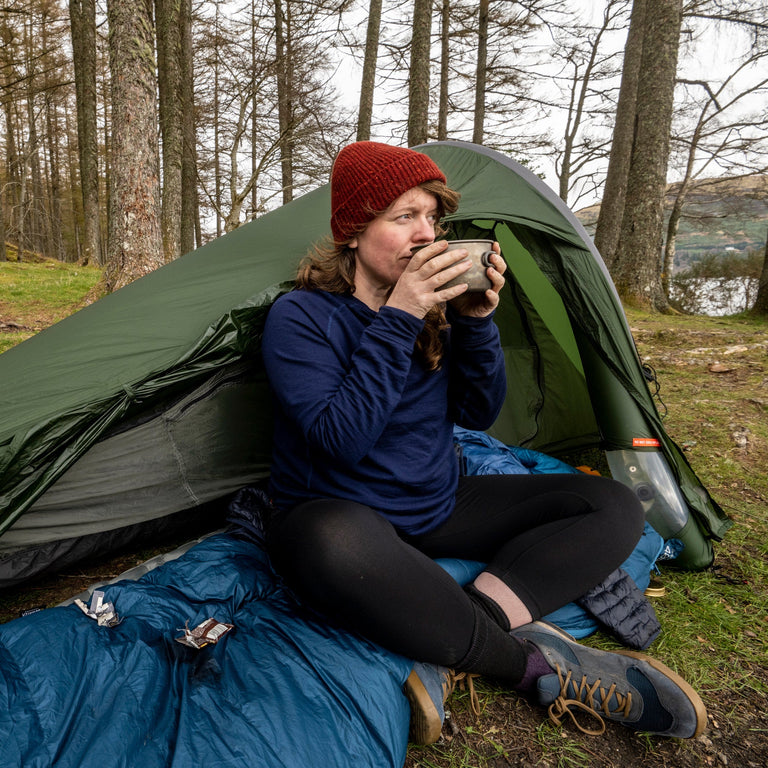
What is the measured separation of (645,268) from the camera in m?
6.55

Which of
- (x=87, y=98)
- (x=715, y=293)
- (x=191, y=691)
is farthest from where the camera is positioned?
(x=715, y=293)

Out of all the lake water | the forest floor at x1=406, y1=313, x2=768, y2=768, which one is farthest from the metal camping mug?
the lake water

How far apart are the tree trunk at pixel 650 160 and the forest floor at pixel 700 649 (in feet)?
12.3

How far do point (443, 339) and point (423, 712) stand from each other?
969 millimetres

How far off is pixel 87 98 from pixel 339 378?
1162 cm

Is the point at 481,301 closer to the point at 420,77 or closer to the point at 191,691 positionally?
the point at 191,691

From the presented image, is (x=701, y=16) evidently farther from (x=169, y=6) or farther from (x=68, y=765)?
(x=68, y=765)

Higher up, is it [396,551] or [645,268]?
[645,268]

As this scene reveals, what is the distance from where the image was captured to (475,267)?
4.54ft

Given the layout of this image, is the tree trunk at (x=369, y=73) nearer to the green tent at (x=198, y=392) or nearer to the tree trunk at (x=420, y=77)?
the tree trunk at (x=420, y=77)

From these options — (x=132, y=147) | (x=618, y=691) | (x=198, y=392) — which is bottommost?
(x=618, y=691)

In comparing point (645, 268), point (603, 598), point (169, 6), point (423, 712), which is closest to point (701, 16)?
point (645, 268)

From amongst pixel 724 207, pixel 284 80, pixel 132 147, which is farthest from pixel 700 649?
pixel 724 207

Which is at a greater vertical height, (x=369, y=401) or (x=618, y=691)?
(x=369, y=401)
